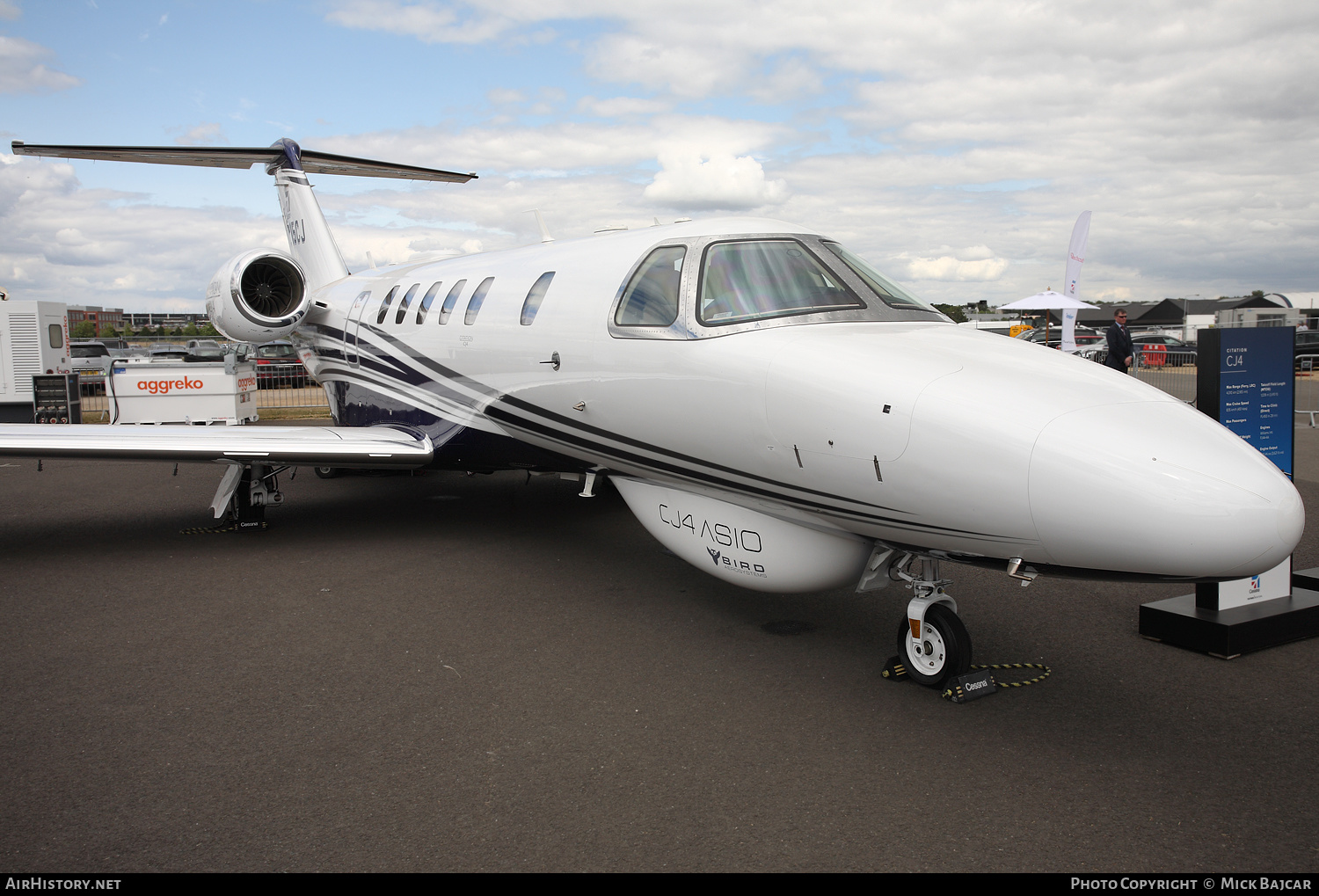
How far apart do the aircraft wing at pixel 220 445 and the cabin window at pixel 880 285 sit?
15.1ft

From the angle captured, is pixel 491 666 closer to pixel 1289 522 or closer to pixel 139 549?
→ pixel 1289 522

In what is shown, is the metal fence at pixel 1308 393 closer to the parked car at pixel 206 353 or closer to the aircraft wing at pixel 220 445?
the aircraft wing at pixel 220 445

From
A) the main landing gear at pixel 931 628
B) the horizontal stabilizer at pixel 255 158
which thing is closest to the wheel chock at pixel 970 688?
the main landing gear at pixel 931 628

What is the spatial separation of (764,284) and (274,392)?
27197 mm

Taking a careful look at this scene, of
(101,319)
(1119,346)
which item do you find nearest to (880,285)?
(1119,346)

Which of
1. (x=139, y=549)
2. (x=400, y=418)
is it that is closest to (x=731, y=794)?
(x=400, y=418)

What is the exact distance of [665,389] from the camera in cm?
509

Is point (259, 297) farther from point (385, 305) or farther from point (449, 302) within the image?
point (449, 302)

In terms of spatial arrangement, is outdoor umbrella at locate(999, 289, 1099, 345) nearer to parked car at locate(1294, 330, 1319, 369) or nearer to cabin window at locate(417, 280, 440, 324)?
parked car at locate(1294, 330, 1319, 369)

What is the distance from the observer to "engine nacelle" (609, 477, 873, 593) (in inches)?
183

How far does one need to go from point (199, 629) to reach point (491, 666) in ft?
7.34

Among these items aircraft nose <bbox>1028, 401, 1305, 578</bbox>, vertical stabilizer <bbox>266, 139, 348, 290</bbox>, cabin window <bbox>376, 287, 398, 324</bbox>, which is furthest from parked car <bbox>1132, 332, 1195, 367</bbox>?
aircraft nose <bbox>1028, 401, 1305, 578</bbox>

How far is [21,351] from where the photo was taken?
1781 cm

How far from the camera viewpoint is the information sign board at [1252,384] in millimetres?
5391
